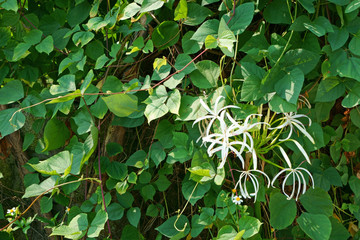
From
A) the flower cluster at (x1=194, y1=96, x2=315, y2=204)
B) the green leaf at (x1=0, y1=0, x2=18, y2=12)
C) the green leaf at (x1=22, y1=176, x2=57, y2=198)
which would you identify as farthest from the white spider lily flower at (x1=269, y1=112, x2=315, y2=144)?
the green leaf at (x1=0, y1=0, x2=18, y2=12)

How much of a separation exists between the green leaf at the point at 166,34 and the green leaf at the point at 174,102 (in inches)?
7.1

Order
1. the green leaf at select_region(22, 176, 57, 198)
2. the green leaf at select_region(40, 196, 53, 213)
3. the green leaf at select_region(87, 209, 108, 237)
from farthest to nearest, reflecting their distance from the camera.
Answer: the green leaf at select_region(40, 196, 53, 213) < the green leaf at select_region(22, 176, 57, 198) < the green leaf at select_region(87, 209, 108, 237)

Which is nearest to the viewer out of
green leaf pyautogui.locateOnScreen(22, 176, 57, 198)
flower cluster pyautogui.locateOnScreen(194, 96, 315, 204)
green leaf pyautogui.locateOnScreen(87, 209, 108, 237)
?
flower cluster pyautogui.locateOnScreen(194, 96, 315, 204)

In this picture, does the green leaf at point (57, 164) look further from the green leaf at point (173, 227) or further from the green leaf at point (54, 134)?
the green leaf at point (173, 227)

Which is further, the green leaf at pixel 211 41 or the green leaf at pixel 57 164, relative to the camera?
the green leaf at pixel 57 164

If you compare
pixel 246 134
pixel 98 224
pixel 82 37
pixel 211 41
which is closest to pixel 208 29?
pixel 211 41

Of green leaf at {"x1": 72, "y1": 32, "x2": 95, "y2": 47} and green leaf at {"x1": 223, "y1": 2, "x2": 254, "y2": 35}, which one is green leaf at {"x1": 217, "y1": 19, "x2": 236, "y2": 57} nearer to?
green leaf at {"x1": 223, "y1": 2, "x2": 254, "y2": 35}

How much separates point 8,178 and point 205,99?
1.30m

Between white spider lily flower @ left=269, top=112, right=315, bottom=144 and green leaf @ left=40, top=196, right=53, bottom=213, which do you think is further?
green leaf @ left=40, top=196, right=53, bottom=213

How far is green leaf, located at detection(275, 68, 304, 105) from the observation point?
93 centimetres

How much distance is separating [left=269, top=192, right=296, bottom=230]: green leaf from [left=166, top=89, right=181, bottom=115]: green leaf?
1.12 ft

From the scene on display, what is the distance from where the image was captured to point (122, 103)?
1123 mm

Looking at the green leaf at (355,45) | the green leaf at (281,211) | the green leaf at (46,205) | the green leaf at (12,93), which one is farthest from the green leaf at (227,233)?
the green leaf at (12,93)

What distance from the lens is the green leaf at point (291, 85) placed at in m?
0.93
